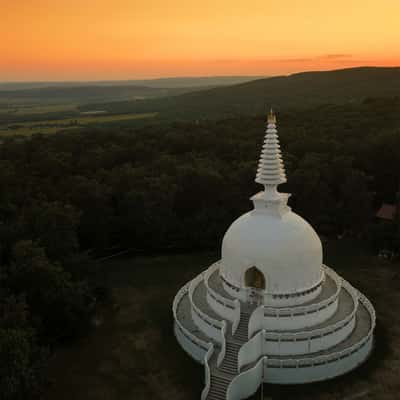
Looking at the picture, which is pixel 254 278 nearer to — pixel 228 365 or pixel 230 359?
pixel 230 359

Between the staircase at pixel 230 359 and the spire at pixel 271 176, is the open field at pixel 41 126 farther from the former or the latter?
the staircase at pixel 230 359

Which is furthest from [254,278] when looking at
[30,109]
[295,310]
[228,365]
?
[30,109]

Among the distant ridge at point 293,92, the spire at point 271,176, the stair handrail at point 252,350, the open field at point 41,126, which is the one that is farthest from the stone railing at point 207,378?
the distant ridge at point 293,92

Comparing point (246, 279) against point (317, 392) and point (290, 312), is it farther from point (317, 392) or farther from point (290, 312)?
point (317, 392)

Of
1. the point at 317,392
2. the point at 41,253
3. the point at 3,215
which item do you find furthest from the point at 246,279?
the point at 3,215

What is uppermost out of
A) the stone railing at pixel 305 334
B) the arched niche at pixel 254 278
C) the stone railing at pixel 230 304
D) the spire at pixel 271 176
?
the spire at pixel 271 176

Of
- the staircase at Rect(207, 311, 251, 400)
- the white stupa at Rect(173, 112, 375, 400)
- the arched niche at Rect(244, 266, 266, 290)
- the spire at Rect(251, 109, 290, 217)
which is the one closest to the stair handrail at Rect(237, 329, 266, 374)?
the white stupa at Rect(173, 112, 375, 400)
